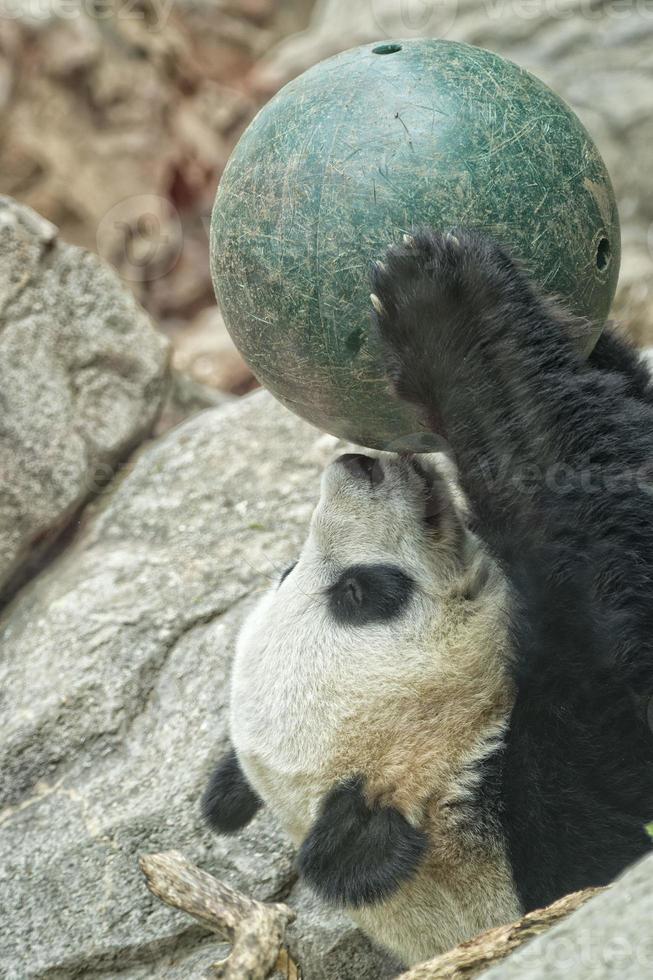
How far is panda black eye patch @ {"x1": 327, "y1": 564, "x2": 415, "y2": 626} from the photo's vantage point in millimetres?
3680

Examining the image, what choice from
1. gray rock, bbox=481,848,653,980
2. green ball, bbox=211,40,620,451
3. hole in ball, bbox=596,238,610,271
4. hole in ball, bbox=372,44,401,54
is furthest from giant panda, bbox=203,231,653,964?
gray rock, bbox=481,848,653,980

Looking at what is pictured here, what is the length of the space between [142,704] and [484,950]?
259 cm

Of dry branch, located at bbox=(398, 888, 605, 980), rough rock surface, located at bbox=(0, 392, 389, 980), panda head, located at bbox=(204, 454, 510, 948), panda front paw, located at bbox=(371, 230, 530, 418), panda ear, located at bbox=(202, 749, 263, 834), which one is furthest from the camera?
rough rock surface, located at bbox=(0, 392, 389, 980)

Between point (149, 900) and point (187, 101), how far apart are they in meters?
12.1

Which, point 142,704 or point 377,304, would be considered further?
point 142,704

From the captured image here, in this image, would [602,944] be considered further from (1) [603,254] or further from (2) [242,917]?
(1) [603,254]

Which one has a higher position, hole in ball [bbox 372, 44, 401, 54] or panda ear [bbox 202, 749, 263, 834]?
hole in ball [bbox 372, 44, 401, 54]

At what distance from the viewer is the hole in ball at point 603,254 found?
Result: 3547 mm

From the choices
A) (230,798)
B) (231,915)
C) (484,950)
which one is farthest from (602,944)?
(230,798)

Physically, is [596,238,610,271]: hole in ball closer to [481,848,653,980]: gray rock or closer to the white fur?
the white fur

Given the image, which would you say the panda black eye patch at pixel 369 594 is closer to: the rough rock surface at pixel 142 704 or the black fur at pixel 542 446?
the black fur at pixel 542 446

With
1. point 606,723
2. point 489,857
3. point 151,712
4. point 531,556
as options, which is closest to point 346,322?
point 531,556

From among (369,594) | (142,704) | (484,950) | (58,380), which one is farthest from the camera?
(58,380)

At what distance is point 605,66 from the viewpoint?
989 cm
